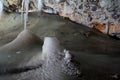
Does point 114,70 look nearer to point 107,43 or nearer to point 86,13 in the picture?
point 107,43

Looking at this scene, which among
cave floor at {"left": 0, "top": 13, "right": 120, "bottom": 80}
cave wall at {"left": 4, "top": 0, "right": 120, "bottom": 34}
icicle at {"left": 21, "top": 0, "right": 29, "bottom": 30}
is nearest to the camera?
cave floor at {"left": 0, "top": 13, "right": 120, "bottom": 80}

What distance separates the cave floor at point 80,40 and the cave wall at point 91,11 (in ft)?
0.75

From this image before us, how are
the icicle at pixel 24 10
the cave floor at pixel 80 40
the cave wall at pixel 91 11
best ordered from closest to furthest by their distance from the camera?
the cave floor at pixel 80 40, the cave wall at pixel 91 11, the icicle at pixel 24 10

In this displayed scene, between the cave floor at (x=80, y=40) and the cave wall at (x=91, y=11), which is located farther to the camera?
the cave wall at (x=91, y=11)

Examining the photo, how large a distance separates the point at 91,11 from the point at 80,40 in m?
1.37

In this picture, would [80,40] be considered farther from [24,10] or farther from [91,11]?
[24,10]

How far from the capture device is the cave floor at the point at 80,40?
5.77 meters

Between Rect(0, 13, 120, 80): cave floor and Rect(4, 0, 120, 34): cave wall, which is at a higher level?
Rect(4, 0, 120, 34): cave wall

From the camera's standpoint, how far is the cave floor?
5.77 metres

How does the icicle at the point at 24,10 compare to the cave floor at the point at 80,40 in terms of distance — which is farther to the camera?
the icicle at the point at 24,10

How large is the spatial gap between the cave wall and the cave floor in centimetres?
23

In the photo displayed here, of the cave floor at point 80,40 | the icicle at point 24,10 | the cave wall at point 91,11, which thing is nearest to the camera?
the cave floor at point 80,40

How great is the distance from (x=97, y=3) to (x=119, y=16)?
0.81 meters

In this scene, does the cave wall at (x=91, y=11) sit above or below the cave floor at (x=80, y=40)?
above
